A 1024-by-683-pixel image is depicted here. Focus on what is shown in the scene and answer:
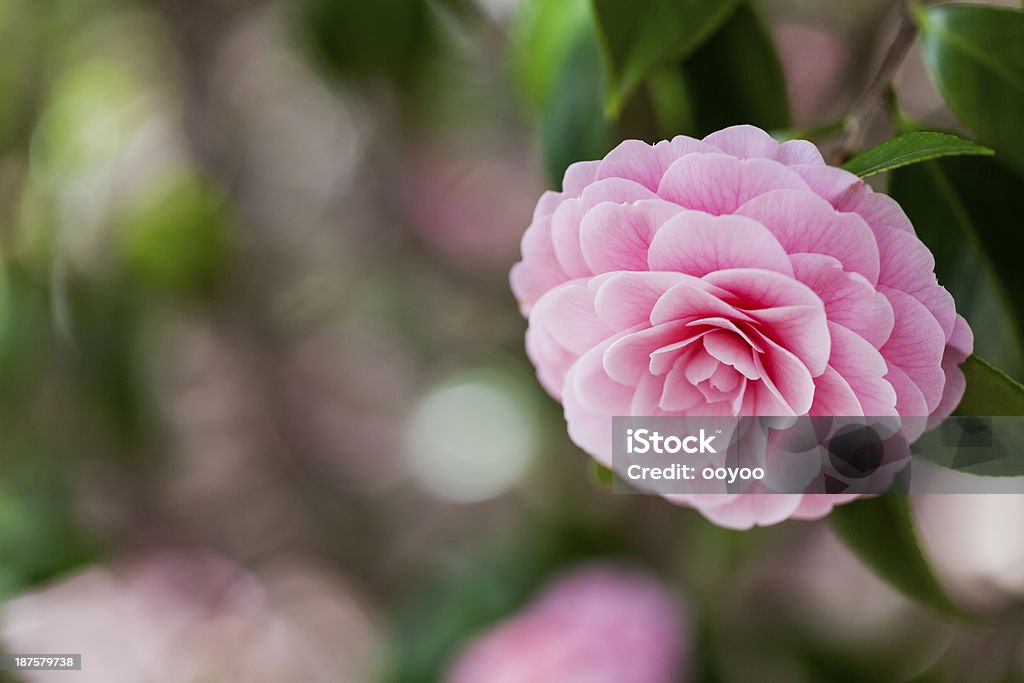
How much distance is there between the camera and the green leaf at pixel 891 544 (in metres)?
0.33

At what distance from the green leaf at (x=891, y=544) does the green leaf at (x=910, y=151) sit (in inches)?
5.9

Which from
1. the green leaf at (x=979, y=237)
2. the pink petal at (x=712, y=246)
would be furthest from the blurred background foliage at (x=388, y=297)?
the pink petal at (x=712, y=246)

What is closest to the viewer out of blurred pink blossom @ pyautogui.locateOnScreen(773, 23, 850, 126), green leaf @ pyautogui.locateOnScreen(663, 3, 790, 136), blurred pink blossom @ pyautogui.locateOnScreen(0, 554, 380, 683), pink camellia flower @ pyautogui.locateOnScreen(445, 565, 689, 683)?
green leaf @ pyautogui.locateOnScreen(663, 3, 790, 136)

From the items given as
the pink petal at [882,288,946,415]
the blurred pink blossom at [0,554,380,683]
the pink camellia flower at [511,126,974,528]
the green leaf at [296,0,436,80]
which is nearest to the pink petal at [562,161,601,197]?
the pink camellia flower at [511,126,974,528]

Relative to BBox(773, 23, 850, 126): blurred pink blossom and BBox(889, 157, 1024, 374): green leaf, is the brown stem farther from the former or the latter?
BBox(773, 23, 850, 126): blurred pink blossom

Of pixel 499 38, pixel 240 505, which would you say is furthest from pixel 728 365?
pixel 240 505

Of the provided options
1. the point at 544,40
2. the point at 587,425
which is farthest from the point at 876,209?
the point at 544,40

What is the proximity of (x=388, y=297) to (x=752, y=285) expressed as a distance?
3.41 ft

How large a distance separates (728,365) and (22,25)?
1.03m

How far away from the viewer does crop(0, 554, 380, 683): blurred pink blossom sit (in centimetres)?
80

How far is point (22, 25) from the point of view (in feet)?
3.10

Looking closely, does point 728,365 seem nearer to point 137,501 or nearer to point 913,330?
point 913,330

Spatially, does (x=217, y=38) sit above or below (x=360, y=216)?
above

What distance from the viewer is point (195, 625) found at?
1.00 metres
